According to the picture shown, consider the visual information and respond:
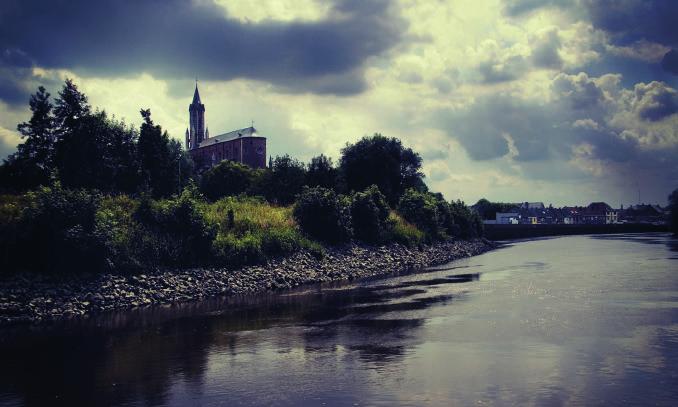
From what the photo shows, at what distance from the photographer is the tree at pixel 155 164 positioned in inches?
3573

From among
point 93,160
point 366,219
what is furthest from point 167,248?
point 93,160

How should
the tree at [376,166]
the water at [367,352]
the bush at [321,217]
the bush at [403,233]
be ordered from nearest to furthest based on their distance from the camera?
the water at [367,352], the bush at [321,217], the bush at [403,233], the tree at [376,166]

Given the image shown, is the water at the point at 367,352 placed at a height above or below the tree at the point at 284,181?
below

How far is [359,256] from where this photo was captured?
6344 centimetres

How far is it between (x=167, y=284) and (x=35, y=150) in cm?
5123

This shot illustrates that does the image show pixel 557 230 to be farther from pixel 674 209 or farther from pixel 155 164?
pixel 155 164

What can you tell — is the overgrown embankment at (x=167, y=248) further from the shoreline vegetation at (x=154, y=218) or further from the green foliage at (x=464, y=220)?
the green foliage at (x=464, y=220)

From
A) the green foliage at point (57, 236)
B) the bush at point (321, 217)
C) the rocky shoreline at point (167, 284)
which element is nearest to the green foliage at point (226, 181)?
the bush at point (321, 217)

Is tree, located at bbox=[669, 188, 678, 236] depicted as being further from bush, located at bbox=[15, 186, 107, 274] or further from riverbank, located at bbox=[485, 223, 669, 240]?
bush, located at bbox=[15, 186, 107, 274]

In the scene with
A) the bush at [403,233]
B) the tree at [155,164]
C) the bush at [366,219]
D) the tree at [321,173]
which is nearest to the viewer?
the bush at [366,219]

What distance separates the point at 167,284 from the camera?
41625 millimetres

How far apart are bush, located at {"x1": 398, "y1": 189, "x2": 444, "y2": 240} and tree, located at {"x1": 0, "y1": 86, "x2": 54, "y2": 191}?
174ft

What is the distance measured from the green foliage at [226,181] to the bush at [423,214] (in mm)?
51884

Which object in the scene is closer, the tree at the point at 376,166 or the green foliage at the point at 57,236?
the green foliage at the point at 57,236
